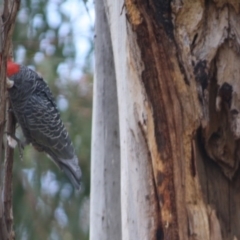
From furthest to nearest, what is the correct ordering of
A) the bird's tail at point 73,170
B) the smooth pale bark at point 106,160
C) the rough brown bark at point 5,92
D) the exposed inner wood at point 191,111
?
the bird's tail at point 73,170 < the smooth pale bark at point 106,160 < the exposed inner wood at point 191,111 < the rough brown bark at point 5,92

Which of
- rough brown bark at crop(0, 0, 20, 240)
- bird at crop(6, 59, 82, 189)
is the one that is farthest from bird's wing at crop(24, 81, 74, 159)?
rough brown bark at crop(0, 0, 20, 240)

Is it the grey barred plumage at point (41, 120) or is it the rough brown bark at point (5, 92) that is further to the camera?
the grey barred plumage at point (41, 120)

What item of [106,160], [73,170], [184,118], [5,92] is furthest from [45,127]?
[5,92]

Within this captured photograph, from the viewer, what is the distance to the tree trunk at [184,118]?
4.82 ft

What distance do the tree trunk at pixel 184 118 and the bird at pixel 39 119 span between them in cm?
169

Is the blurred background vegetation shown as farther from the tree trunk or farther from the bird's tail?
the tree trunk

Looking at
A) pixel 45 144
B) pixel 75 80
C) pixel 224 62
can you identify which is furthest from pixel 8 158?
pixel 75 80

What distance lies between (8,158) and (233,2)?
69 centimetres

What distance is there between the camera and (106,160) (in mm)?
1908

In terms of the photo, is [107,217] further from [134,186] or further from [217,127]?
[217,127]

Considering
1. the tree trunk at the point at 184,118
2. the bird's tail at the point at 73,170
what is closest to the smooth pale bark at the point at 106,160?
the tree trunk at the point at 184,118

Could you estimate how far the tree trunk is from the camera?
1470mm

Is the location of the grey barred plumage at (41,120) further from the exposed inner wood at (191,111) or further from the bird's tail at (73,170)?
the exposed inner wood at (191,111)

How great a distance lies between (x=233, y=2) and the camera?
1504mm
